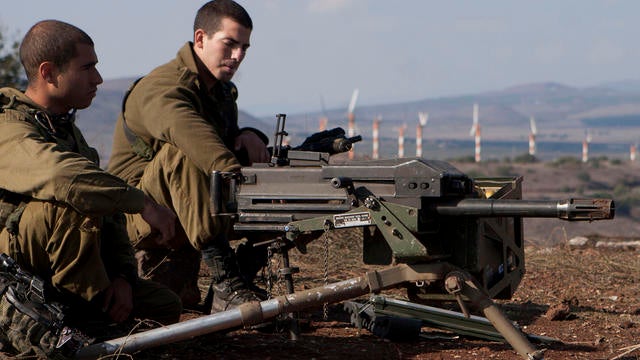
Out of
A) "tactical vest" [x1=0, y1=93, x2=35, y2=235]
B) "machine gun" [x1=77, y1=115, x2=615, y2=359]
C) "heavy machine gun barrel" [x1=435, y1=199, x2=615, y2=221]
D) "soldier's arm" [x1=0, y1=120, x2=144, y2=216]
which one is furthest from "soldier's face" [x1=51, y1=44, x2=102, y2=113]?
"heavy machine gun barrel" [x1=435, y1=199, x2=615, y2=221]

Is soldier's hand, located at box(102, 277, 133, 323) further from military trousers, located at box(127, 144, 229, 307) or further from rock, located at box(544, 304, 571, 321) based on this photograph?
rock, located at box(544, 304, 571, 321)

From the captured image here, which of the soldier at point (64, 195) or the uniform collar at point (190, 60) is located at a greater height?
the uniform collar at point (190, 60)

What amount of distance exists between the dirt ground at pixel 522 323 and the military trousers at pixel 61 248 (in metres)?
0.47

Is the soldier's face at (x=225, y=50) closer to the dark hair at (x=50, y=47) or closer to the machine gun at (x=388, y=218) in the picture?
the machine gun at (x=388, y=218)

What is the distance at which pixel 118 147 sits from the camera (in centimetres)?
621

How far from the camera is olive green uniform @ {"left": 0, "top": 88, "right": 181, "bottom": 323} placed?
4.39 metres

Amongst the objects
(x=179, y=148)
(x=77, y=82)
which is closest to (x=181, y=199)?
(x=179, y=148)

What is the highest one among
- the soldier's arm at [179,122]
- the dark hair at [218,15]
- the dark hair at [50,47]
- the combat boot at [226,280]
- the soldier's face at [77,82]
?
the dark hair at [218,15]

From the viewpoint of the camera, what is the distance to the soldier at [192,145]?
5.64 metres

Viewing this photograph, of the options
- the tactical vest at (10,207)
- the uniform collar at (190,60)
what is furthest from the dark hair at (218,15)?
the tactical vest at (10,207)

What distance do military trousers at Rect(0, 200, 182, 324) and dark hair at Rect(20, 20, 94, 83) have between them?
24.2 inches

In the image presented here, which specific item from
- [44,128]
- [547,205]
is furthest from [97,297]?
[547,205]

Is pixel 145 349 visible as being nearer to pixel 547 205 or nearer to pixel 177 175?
pixel 177 175

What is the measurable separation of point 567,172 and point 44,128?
59063 millimetres
